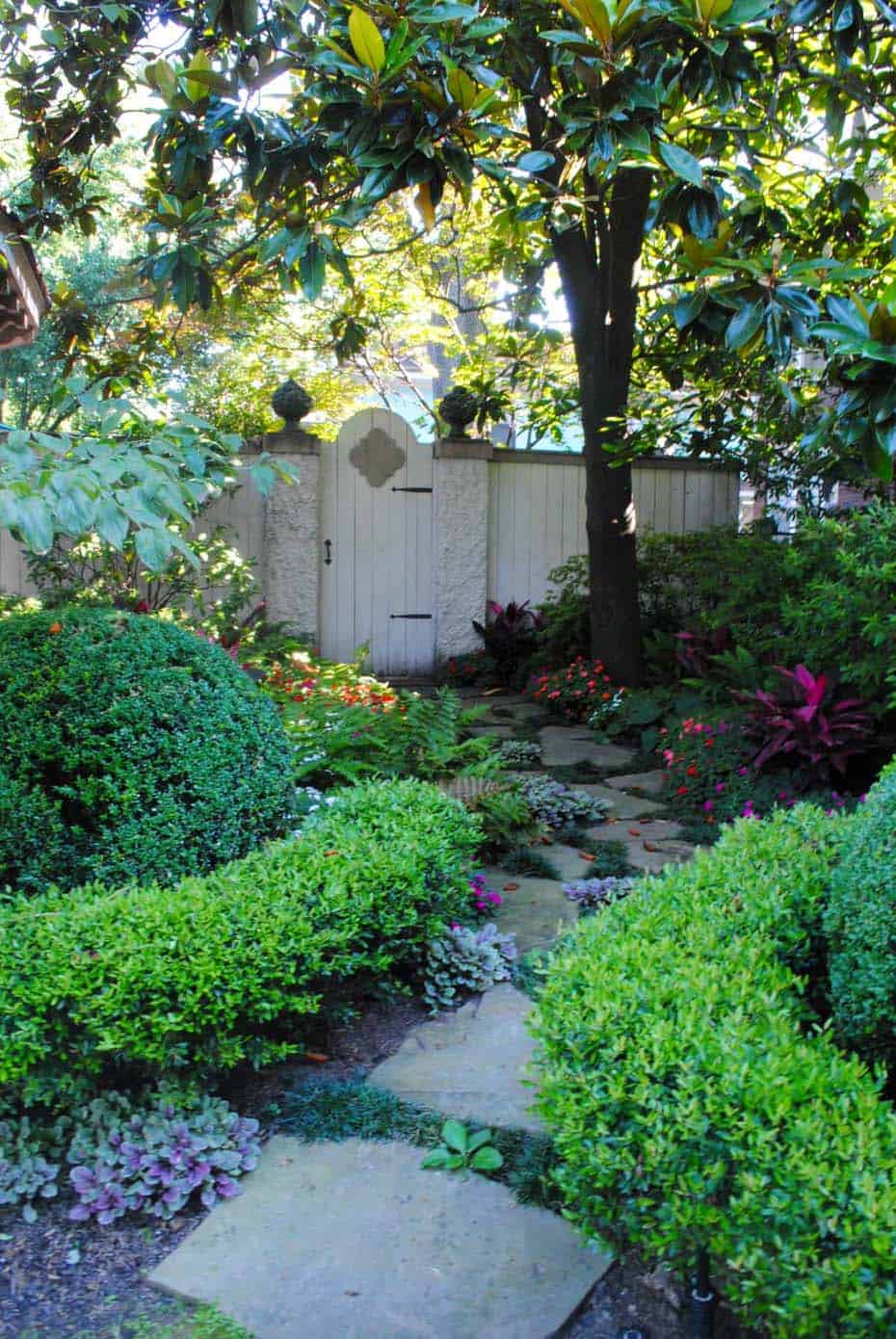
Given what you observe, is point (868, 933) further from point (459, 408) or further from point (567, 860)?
point (459, 408)

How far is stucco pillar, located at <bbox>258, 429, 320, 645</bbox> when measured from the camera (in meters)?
8.51

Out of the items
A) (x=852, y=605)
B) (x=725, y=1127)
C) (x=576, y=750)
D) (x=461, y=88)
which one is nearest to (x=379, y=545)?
(x=576, y=750)

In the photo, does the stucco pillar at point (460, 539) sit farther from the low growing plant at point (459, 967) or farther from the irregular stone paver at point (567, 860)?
the low growing plant at point (459, 967)

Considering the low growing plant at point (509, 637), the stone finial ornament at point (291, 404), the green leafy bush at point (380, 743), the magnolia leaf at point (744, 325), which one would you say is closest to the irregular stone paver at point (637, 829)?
the green leafy bush at point (380, 743)

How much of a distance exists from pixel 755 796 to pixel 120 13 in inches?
177

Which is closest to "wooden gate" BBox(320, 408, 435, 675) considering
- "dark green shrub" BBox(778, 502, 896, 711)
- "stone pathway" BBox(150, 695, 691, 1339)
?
"dark green shrub" BBox(778, 502, 896, 711)

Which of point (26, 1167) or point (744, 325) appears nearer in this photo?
point (26, 1167)

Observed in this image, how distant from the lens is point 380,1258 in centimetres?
183

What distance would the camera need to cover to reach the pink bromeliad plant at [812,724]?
169 inches

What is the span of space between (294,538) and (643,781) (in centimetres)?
438

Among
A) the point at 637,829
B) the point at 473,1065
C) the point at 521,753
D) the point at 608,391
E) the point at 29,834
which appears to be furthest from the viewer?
the point at 608,391

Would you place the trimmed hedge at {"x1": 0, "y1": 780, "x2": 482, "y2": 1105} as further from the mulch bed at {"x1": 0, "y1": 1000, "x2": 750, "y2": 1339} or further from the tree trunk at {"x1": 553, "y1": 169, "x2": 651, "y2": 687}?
A: the tree trunk at {"x1": 553, "y1": 169, "x2": 651, "y2": 687}

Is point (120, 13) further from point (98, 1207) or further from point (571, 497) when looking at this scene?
point (571, 497)

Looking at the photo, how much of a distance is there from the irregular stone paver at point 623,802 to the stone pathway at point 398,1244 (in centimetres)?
236
